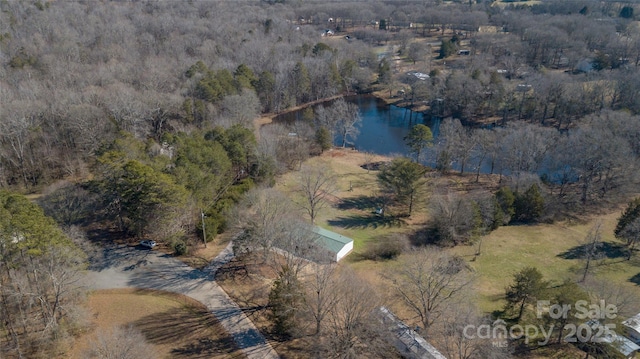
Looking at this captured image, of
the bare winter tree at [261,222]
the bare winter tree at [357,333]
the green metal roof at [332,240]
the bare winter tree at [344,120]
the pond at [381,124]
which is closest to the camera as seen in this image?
the bare winter tree at [357,333]

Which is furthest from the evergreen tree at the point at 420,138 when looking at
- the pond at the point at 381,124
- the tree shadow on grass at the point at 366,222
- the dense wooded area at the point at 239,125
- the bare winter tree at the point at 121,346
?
the bare winter tree at the point at 121,346

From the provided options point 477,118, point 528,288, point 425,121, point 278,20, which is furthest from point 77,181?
point 278,20

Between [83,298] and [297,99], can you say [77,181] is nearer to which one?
[83,298]

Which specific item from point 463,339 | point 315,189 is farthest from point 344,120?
point 463,339

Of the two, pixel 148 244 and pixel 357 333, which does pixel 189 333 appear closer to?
pixel 357 333

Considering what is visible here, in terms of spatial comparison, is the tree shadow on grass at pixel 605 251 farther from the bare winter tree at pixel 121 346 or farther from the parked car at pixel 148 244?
the parked car at pixel 148 244
